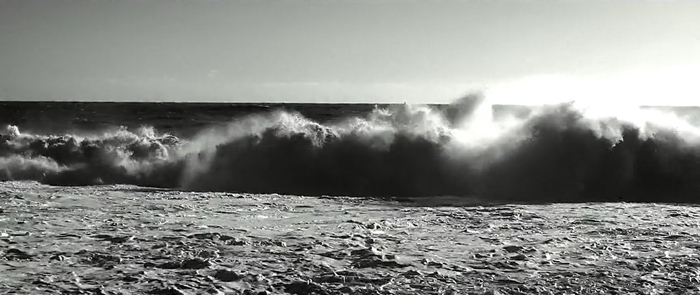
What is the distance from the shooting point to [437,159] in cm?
1399

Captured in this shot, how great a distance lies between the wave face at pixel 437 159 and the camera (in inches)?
492

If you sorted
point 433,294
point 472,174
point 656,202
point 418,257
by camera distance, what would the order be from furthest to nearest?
1. point 472,174
2. point 656,202
3. point 418,257
4. point 433,294

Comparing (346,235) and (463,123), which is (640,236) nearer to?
(346,235)

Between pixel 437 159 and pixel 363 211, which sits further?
pixel 437 159

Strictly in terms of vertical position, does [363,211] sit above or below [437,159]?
below

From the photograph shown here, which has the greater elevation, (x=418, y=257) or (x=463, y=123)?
(x=463, y=123)

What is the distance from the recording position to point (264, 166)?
14578mm

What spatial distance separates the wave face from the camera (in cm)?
1249

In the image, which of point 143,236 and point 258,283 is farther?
point 143,236

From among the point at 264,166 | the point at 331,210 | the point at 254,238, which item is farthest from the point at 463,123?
the point at 254,238

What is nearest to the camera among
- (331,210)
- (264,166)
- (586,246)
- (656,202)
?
(586,246)

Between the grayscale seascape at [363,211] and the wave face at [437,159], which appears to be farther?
the wave face at [437,159]

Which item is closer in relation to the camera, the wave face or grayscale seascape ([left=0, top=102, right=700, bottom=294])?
grayscale seascape ([left=0, top=102, right=700, bottom=294])

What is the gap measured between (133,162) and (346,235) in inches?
437
